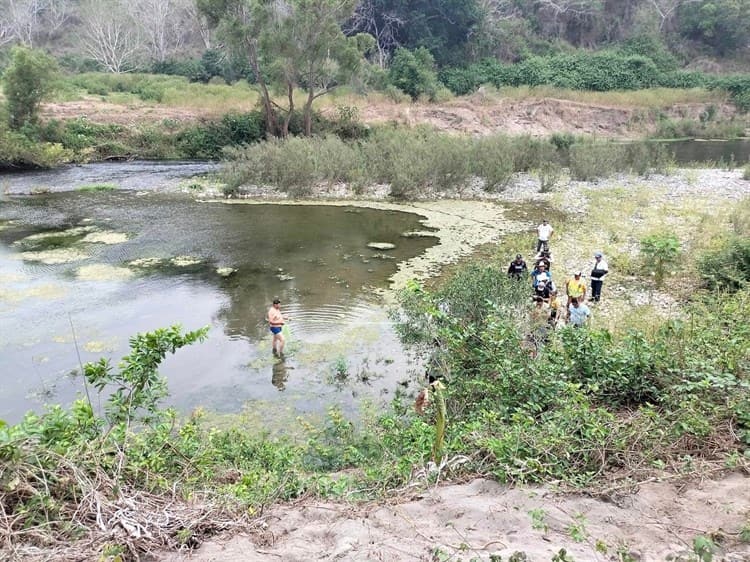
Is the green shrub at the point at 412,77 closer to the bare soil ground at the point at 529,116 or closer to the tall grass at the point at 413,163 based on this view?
the bare soil ground at the point at 529,116

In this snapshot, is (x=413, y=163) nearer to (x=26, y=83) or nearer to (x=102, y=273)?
(x=102, y=273)

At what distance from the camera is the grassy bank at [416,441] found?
435 centimetres

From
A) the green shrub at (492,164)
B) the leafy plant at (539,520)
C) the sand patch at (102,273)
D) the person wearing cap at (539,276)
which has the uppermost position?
the green shrub at (492,164)

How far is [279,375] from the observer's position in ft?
31.4

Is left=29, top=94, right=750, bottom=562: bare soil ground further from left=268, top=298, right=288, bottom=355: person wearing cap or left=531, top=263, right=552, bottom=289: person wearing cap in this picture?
left=531, top=263, right=552, bottom=289: person wearing cap

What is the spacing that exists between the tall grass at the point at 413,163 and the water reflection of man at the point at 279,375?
14.0 m

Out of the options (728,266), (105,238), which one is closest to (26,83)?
(105,238)

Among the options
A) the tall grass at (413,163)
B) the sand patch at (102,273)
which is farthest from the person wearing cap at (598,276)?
the tall grass at (413,163)

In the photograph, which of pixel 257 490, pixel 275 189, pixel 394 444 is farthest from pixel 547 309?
pixel 275 189

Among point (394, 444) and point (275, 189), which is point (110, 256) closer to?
point (275, 189)

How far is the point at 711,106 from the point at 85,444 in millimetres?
50691

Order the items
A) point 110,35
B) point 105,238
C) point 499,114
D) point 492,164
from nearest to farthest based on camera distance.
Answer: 1. point 105,238
2. point 492,164
3. point 499,114
4. point 110,35

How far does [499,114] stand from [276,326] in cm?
3564

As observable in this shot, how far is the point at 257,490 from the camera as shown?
505cm
